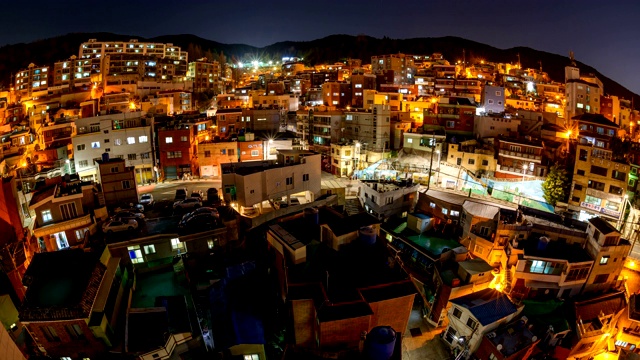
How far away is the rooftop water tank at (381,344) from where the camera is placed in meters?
9.81


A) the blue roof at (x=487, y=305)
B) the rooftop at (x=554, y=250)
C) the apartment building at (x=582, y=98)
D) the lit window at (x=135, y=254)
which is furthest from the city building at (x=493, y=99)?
the lit window at (x=135, y=254)

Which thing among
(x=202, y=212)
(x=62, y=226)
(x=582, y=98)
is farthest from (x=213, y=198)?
(x=582, y=98)

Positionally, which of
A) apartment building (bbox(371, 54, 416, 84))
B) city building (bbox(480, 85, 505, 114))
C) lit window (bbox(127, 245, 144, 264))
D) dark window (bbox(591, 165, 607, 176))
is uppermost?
apartment building (bbox(371, 54, 416, 84))

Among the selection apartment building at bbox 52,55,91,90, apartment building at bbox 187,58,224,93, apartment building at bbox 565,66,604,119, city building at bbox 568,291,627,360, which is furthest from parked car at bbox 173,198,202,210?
apartment building at bbox 52,55,91,90

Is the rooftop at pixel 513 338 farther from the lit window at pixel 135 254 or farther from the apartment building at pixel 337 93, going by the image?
the apartment building at pixel 337 93

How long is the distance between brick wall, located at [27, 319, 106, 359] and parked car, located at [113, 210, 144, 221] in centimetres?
736

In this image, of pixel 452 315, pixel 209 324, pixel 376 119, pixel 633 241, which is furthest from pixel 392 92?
pixel 209 324

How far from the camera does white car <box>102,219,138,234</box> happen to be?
1791 centimetres

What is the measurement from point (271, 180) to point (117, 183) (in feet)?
33.5

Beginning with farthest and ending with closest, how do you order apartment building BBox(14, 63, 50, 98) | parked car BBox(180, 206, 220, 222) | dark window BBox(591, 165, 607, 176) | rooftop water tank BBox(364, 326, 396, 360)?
1. apartment building BBox(14, 63, 50, 98)
2. dark window BBox(591, 165, 607, 176)
3. parked car BBox(180, 206, 220, 222)
4. rooftop water tank BBox(364, 326, 396, 360)

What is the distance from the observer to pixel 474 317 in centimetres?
1591

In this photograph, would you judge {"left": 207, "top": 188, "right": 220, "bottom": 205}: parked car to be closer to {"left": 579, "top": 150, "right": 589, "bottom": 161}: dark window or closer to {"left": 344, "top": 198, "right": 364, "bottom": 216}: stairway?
{"left": 344, "top": 198, "right": 364, "bottom": 216}: stairway

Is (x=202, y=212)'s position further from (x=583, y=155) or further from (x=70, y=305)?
(x=583, y=155)

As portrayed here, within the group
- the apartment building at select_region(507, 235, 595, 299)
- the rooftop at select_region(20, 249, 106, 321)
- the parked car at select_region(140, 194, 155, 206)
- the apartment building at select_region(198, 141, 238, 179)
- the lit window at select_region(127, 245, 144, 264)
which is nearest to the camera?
the rooftop at select_region(20, 249, 106, 321)
